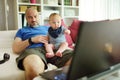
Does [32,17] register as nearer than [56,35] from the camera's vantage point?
No

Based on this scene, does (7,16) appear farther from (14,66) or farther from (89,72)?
(89,72)

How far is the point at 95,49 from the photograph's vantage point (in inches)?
32.3

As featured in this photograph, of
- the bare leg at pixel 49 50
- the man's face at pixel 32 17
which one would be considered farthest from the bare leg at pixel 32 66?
the man's face at pixel 32 17

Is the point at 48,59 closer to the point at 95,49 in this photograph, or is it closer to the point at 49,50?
the point at 49,50

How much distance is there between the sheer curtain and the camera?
400cm

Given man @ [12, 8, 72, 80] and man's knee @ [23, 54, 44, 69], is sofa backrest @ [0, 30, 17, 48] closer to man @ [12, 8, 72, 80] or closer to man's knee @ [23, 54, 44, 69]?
man @ [12, 8, 72, 80]

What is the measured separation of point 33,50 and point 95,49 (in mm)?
1207

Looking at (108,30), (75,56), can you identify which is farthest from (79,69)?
(108,30)

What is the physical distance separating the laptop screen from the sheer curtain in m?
3.16

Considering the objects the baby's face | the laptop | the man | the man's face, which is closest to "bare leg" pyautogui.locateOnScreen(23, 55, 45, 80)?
the man

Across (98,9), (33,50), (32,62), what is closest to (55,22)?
(33,50)

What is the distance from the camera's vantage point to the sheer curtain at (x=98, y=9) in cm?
400

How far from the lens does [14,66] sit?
71.7 inches

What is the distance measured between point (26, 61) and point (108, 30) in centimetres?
104
